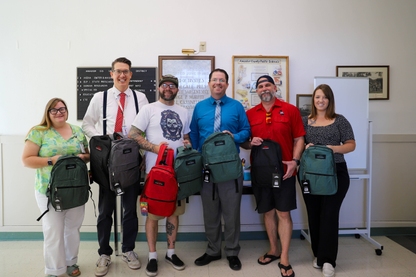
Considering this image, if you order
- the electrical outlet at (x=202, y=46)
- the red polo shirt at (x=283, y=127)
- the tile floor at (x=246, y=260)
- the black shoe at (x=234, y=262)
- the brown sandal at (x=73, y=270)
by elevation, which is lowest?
the tile floor at (x=246, y=260)

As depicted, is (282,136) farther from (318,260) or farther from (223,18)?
(223,18)

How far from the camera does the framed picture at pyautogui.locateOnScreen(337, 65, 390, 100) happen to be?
3557mm

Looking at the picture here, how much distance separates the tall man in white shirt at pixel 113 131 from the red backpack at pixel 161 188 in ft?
1.07

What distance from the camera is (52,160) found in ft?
7.77

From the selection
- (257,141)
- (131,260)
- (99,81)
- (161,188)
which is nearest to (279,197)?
(257,141)

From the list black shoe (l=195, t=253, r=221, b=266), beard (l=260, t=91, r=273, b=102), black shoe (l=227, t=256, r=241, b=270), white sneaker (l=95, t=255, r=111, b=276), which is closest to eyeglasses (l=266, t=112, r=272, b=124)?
beard (l=260, t=91, r=273, b=102)

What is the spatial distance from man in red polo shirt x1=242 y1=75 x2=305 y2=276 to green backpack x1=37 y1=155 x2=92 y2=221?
1584 mm

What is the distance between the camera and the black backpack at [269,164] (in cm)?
252

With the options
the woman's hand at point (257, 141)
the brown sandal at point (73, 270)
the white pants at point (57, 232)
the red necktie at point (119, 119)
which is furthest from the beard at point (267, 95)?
the brown sandal at point (73, 270)

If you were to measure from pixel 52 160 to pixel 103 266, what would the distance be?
1.15 metres

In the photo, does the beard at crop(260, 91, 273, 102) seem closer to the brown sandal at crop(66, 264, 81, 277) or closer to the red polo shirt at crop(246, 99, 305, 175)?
the red polo shirt at crop(246, 99, 305, 175)

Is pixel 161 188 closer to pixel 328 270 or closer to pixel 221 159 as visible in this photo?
pixel 221 159

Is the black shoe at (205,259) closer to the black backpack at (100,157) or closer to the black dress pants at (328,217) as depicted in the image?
the black dress pants at (328,217)

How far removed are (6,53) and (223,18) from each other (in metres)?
2.78
